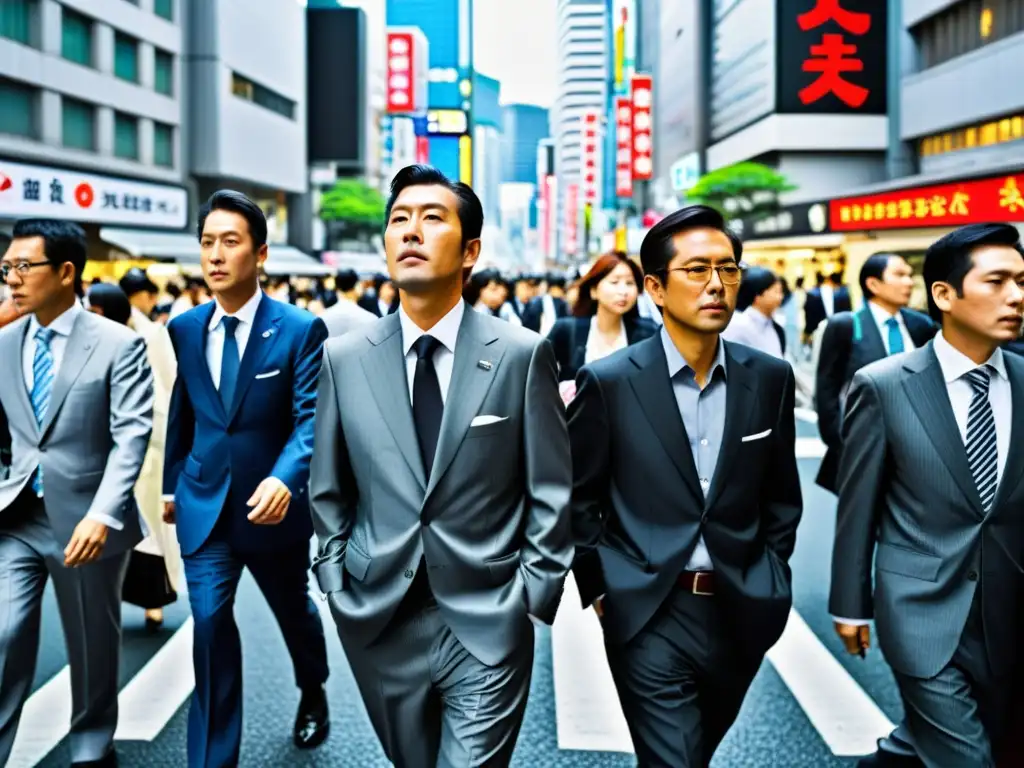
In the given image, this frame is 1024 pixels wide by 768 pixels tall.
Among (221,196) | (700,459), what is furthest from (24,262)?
(700,459)

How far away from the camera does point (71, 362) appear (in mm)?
4277

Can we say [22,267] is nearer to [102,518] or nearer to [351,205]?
[102,518]

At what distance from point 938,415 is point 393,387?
1.56m

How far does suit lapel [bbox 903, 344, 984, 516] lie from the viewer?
133 inches

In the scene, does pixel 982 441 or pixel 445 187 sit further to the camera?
pixel 982 441

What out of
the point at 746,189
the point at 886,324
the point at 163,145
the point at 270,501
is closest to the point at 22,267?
the point at 270,501

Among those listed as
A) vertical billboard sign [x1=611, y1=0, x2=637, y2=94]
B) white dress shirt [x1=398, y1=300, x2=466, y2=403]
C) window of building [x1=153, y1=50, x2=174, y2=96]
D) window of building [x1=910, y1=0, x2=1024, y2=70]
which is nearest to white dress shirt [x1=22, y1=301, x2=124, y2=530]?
white dress shirt [x1=398, y1=300, x2=466, y2=403]

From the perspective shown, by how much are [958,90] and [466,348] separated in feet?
141

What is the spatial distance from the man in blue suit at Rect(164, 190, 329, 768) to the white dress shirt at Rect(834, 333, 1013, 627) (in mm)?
2079

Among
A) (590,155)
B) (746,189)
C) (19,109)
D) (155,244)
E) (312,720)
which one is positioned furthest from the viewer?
(590,155)

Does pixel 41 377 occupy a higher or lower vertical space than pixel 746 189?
lower

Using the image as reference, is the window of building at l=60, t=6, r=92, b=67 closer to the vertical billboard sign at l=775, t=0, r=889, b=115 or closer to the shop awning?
the shop awning

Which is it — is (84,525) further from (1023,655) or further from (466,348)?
(1023,655)

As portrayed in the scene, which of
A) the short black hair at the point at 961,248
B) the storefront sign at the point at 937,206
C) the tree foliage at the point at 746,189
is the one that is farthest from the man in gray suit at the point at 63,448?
the tree foliage at the point at 746,189
